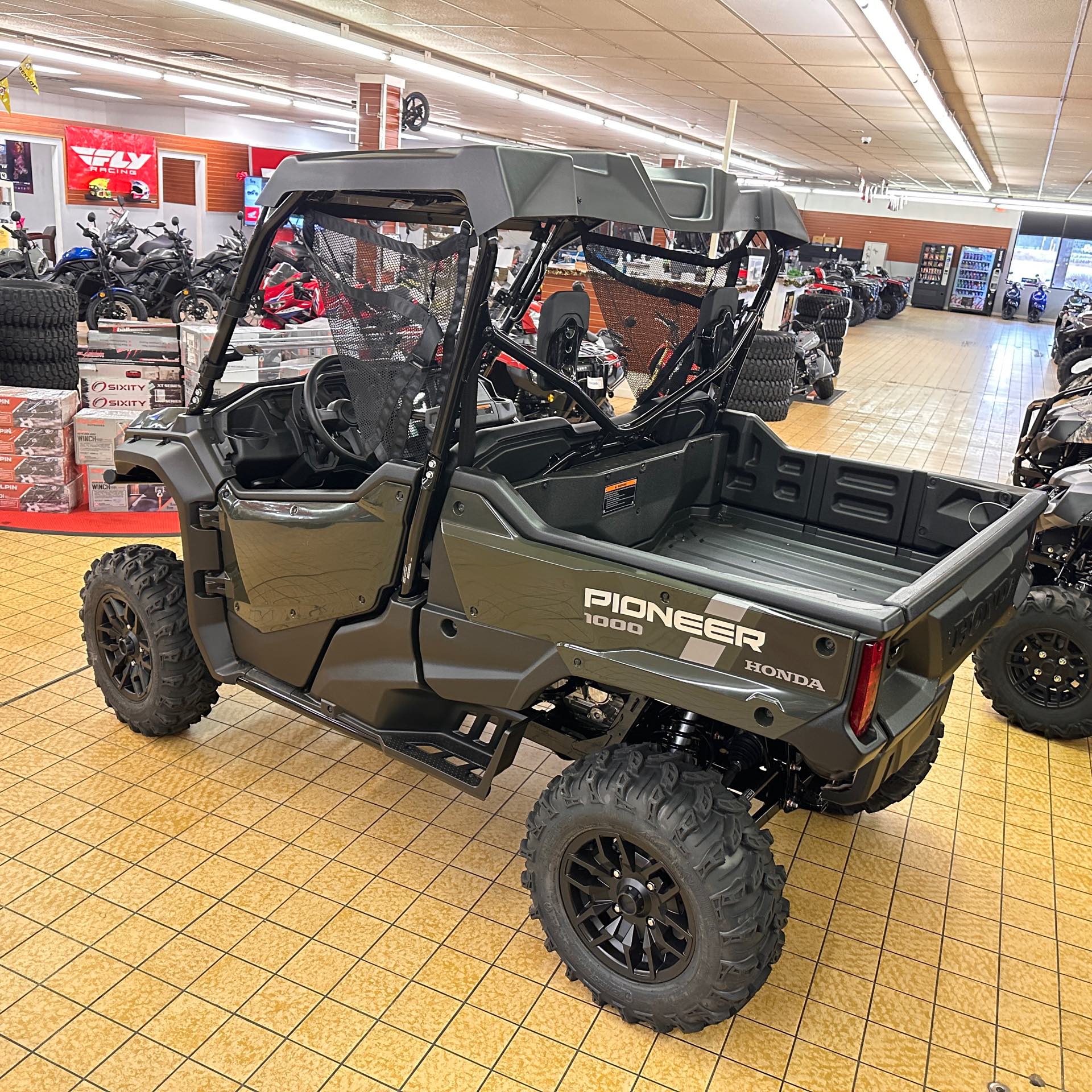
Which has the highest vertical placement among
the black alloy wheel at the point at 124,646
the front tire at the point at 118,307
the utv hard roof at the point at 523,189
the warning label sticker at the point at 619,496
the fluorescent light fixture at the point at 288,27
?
the fluorescent light fixture at the point at 288,27

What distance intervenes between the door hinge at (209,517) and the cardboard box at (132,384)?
338cm

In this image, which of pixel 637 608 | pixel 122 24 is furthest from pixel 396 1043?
pixel 122 24

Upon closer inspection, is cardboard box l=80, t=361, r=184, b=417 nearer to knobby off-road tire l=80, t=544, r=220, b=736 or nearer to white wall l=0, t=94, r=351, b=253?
knobby off-road tire l=80, t=544, r=220, b=736

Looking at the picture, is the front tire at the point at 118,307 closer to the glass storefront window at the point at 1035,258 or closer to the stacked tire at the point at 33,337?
the stacked tire at the point at 33,337

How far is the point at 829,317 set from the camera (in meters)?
14.9

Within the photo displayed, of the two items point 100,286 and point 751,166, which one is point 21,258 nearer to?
point 100,286

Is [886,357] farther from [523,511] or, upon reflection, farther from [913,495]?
[523,511]

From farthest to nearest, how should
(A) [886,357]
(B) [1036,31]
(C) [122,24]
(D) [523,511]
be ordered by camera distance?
(A) [886,357] < (C) [122,24] < (B) [1036,31] < (D) [523,511]

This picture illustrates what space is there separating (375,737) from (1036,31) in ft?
23.9

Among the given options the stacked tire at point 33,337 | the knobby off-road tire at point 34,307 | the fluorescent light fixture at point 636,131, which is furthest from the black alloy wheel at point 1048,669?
the fluorescent light fixture at point 636,131

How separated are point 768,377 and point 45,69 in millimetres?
12294

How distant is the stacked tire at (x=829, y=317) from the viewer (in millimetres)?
14672

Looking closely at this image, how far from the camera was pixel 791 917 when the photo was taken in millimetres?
2951

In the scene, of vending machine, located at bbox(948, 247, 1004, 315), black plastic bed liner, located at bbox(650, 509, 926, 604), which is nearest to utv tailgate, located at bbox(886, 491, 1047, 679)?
black plastic bed liner, located at bbox(650, 509, 926, 604)
